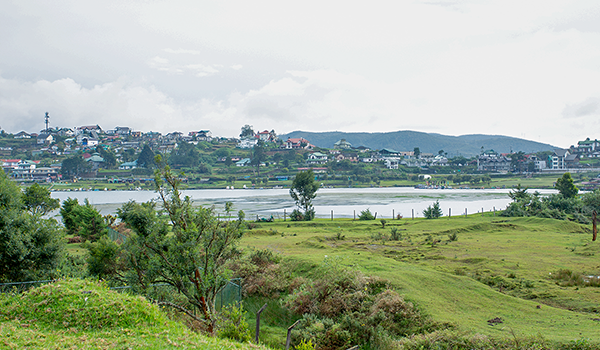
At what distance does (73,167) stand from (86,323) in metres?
144

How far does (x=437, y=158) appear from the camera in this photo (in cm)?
18475

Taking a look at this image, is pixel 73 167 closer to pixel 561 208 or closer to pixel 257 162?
pixel 257 162

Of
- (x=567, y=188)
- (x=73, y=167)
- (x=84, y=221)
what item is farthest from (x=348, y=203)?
(x=73, y=167)

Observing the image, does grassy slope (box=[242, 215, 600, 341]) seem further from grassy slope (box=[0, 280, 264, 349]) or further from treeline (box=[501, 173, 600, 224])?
grassy slope (box=[0, 280, 264, 349])

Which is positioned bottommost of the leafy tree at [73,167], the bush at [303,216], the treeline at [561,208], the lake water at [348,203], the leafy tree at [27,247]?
the lake water at [348,203]

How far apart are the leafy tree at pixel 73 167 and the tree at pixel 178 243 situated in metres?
142

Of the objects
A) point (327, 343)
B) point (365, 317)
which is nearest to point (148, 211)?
point (327, 343)

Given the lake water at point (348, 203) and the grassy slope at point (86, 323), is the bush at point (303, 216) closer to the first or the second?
the lake water at point (348, 203)

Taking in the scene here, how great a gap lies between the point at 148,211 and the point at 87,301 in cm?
243

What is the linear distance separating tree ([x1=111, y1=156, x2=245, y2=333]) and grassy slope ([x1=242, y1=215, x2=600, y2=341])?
6446 mm

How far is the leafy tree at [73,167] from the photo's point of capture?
13388 cm

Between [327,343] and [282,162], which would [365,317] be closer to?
[327,343]

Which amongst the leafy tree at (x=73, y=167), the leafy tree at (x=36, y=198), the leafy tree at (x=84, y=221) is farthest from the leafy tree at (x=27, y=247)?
the leafy tree at (x=73, y=167)

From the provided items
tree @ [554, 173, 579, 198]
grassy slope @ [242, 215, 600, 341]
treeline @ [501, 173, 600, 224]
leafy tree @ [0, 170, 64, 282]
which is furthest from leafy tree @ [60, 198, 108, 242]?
tree @ [554, 173, 579, 198]
